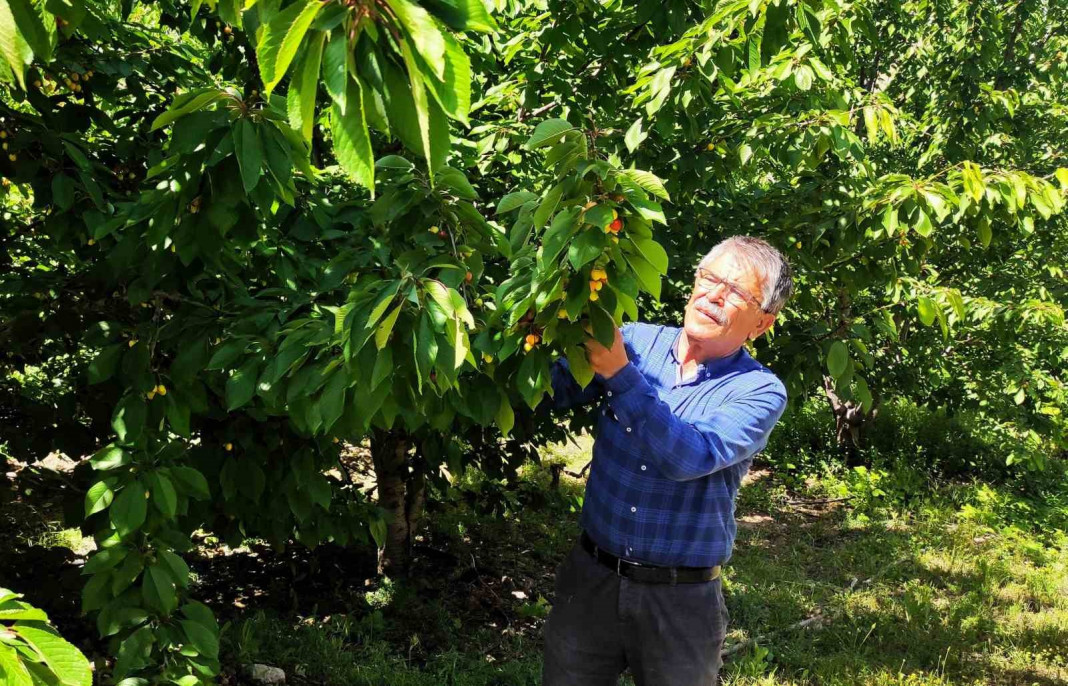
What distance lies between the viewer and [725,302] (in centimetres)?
213

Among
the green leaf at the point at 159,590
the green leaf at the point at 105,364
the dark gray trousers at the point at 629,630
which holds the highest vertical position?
the green leaf at the point at 105,364

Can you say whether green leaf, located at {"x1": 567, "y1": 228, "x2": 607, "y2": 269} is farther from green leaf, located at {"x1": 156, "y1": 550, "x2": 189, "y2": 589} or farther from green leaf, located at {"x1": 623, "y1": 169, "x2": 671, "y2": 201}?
green leaf, located at {"x1": 156, "y1": 550, "x2": 189, "y2": 589}

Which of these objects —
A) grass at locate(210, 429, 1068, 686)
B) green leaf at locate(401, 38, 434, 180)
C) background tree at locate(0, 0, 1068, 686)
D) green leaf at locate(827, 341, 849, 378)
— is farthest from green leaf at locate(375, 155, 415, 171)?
grass at locate(210, 429, 1068, 686)

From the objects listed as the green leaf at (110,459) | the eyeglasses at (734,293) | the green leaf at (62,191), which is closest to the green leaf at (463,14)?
the eyeglasses at (734,293)

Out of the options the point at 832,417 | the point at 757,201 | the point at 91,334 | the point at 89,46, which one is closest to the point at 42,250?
the point at 89,46

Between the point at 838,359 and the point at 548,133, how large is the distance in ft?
4.36

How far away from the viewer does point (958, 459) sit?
25.7 ft

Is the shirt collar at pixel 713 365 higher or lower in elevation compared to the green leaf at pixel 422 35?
lower

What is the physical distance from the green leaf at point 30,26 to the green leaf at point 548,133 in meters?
0.76

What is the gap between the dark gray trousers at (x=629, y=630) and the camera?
2.19 metres

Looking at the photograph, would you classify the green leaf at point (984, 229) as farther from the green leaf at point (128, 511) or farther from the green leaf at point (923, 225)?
the green leaf at point (128, 511)

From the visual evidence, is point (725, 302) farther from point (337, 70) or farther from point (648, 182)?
point (337, 70)

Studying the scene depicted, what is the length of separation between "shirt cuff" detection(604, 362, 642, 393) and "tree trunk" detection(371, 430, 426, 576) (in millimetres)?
1971

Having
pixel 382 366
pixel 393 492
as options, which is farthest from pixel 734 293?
pixel 393 492
